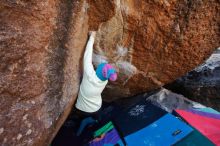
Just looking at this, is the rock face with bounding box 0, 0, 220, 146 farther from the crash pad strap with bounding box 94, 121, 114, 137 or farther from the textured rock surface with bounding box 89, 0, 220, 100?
the crash pad strap with bounding box 94, 121, 114, 137

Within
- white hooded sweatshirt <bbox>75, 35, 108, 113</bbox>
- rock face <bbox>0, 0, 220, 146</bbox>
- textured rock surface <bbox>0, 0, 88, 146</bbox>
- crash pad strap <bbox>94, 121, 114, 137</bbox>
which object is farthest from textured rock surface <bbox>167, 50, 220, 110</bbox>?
textured rock surface <bbox>0, 0, 88, 146</bbox>

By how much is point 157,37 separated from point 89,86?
2.82 feet

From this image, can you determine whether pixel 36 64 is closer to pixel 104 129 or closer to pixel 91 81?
pixel 91 81

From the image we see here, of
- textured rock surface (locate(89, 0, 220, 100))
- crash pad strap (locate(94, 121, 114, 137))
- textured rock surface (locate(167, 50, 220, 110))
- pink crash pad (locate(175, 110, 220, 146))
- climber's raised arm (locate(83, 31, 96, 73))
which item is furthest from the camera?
textured rock surface (locate(167, 50, 220, 110))

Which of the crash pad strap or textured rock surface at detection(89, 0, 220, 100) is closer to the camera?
textured rock surface at detection(89, 0, 220, 100)

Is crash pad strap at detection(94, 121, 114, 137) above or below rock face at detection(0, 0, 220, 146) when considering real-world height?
below

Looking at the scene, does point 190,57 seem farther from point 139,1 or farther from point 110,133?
point 110,133

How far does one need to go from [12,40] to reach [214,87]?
330 cm

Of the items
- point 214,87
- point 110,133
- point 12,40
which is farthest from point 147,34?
point 214,87

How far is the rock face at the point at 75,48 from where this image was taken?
1993mm

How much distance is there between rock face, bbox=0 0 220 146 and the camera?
6.54ft

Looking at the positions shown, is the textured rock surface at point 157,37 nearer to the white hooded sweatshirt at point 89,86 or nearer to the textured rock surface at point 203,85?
the white hooded sweatshirt at point 89,86

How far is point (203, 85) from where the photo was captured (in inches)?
171

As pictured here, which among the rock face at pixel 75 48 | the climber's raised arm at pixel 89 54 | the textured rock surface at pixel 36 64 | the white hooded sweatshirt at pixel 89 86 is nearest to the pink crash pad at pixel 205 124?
the rock face at pixel 75 48
